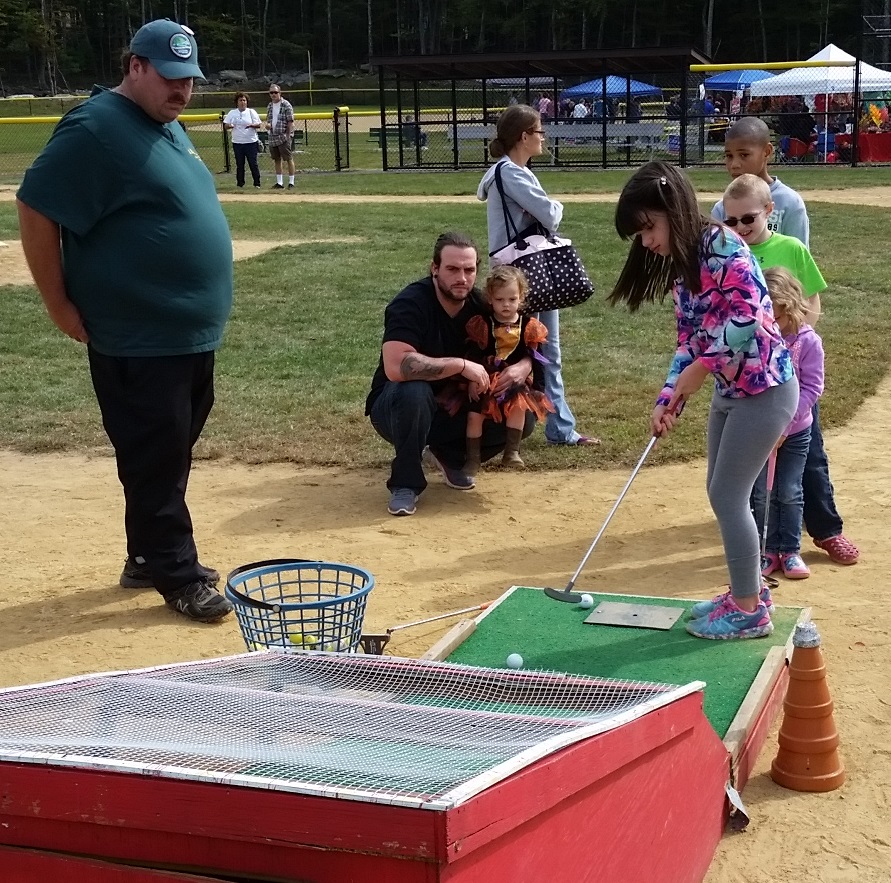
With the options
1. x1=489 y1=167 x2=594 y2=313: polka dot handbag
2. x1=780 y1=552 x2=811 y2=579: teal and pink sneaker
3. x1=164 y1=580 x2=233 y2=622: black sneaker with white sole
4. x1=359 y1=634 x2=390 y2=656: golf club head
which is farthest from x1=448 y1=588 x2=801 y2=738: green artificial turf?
x1=489 y1=167 x2=594 y2=313: polka dot handbag

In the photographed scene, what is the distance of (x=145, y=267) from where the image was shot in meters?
4.43

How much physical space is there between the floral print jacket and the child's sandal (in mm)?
1384

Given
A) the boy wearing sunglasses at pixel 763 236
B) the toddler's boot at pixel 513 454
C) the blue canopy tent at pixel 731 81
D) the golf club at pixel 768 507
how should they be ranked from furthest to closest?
1. the blue canopy tent at pixel 731 81
2. the toddler's boot at pixel 513 454
3. the golf club at pixel 768 507
4. the boy wearing sunglasses at pixel 763 236

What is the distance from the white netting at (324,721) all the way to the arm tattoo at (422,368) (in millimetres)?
2883

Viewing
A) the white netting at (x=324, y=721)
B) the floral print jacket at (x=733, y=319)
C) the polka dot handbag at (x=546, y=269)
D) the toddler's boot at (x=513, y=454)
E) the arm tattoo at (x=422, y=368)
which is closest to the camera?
the white netting at (x=324, y=721)

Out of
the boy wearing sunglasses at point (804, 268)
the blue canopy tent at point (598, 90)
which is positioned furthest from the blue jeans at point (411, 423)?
the blue canopy tent at point (598, 90)

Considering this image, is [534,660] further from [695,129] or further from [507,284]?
[695,129]

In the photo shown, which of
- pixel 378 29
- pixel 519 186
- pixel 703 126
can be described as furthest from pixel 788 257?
pixel 378 29

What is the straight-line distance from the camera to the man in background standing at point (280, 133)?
23062 mm

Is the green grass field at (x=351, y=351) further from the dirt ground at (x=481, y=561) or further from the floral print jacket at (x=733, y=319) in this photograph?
the floral print jacket at (x=733, y=319)

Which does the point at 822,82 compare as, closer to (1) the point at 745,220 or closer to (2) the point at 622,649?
(1) the point at 745,220

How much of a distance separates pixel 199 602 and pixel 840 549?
256 cm

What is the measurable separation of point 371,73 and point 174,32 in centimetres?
7999

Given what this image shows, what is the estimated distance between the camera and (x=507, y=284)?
588cm
